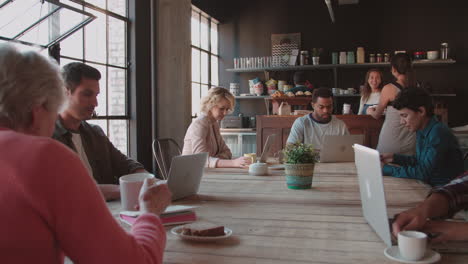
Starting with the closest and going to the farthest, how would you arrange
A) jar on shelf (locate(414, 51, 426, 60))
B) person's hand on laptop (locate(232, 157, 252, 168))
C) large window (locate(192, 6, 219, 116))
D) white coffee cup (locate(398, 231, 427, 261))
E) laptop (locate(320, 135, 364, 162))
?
white coffee cup (locate(398, 231, 427, 261)), person's hand on laptop (locate(232, 157, 252, 168)), laptop (locate(320, 135, 364, 162)), large window (locate(192, 6, 219, 116)), jar on shelf (locate(414, 51, 426, 60))

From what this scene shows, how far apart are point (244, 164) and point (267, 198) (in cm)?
108

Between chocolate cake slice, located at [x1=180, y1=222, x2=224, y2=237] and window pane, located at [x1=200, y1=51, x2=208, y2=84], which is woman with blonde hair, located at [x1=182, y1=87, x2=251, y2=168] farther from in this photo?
window pane, located at [x1=200, y1=51, x2=208, y2=84]

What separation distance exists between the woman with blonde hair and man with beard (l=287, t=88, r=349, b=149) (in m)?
0.69

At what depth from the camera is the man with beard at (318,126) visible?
12.9 ft

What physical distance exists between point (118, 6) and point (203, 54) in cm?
287

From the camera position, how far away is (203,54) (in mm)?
7391

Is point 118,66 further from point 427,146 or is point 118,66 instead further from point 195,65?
point 427,146

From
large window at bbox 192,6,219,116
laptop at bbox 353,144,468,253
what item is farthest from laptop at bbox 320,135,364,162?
large window at bbox 192,6,219,116

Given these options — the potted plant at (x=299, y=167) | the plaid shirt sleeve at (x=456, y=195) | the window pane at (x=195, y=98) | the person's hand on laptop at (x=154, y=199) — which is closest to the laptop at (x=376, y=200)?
the plaid shirt sleeve at (x=456, y=195)

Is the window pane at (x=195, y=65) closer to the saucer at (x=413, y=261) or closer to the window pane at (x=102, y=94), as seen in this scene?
the window pane at (x=102, y=94)

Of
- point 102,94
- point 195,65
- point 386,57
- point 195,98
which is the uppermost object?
point 386,57

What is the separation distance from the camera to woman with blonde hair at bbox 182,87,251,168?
11.0 ft

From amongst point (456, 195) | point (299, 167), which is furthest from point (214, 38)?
point (456, 195)

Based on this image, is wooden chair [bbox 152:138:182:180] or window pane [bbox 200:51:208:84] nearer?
wooden chair [bbox 152:138:182:180]
